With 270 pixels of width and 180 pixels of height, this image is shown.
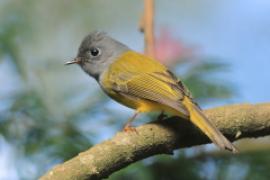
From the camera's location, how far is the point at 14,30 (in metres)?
2.94

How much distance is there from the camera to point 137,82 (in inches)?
117

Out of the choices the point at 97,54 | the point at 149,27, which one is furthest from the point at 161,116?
the point at 97,54

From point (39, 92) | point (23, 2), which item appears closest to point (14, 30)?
point (39, 92)

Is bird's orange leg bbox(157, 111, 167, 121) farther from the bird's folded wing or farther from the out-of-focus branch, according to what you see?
the out-of-focus branch

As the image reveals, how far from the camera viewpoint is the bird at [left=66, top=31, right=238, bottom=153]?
2.48 m

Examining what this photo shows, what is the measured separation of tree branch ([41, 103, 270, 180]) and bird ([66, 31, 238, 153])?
6cm

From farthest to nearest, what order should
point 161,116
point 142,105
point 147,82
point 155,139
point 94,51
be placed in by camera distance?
point 94,51 < point 147,82 < point 142,105 < point 161,116 < point 155,139

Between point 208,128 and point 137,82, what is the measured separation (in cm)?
69

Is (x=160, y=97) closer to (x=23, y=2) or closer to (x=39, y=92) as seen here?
(x=39, y=92)

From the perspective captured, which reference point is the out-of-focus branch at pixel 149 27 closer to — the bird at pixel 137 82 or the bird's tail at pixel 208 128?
the bird at pixel 137 82

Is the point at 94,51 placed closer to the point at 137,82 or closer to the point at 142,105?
the point at 137,82

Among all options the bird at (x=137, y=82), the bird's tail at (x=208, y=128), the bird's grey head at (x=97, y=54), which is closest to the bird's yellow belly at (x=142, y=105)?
the bird at (x=137, y=82)

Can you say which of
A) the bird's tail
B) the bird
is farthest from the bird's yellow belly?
the bird's tail

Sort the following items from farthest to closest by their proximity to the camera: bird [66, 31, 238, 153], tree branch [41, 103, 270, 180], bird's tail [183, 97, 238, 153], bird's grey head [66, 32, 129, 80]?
bird's grey head [66, 32, 129, 80], bird [66, 31, 238, 153], bird's tail [183, 97, 238, 153], tree branch [41, 103, 270, 180]
